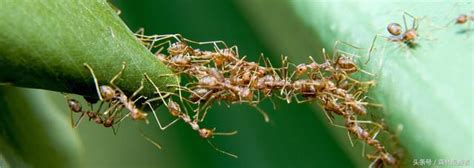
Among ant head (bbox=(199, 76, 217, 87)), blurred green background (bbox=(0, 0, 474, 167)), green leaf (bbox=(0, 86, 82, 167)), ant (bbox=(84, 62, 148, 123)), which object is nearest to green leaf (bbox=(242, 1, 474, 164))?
blurred green background (bbox=(0, 0, 474, 167))

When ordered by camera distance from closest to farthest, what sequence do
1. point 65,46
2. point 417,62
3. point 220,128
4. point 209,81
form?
point 65,46
point 417,62
point 209,81
point 220,128

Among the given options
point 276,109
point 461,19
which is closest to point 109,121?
point 276,109

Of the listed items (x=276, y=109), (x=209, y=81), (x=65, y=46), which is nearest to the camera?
(x=65, y=46)

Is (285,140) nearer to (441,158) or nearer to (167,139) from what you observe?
(167,139)

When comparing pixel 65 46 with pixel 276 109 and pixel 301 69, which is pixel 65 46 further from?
pixel 276 109

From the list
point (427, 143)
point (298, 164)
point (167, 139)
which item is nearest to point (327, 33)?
point (427, 143)

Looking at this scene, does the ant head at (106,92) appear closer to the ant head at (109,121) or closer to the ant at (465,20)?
the ant head at (109,121)
